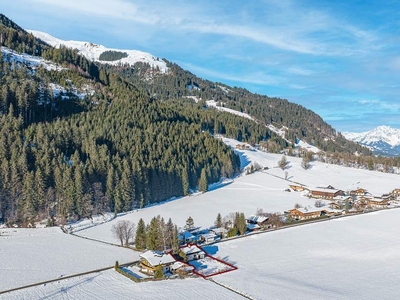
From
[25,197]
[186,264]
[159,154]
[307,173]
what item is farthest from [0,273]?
[307,173]

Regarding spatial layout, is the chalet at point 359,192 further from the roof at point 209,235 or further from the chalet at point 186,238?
the chalet at point 186,238

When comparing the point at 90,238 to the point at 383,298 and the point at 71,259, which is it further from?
the point at 383,298

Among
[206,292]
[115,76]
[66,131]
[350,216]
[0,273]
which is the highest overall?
[115,76]

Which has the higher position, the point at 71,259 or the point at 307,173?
the point at 307,173

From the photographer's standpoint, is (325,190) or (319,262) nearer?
(319,262)

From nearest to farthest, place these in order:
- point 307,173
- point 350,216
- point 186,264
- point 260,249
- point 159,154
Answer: point 186,264
point 260,249
point 350,216
point 159,154
point 307,173

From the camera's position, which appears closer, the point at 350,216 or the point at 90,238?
the point at 90,238

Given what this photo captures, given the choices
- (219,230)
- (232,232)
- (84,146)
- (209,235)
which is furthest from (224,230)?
(84,146)

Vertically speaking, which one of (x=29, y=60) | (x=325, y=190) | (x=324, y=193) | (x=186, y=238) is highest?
(x=29, y=60)

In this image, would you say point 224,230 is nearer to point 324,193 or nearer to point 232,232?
point 232,232
